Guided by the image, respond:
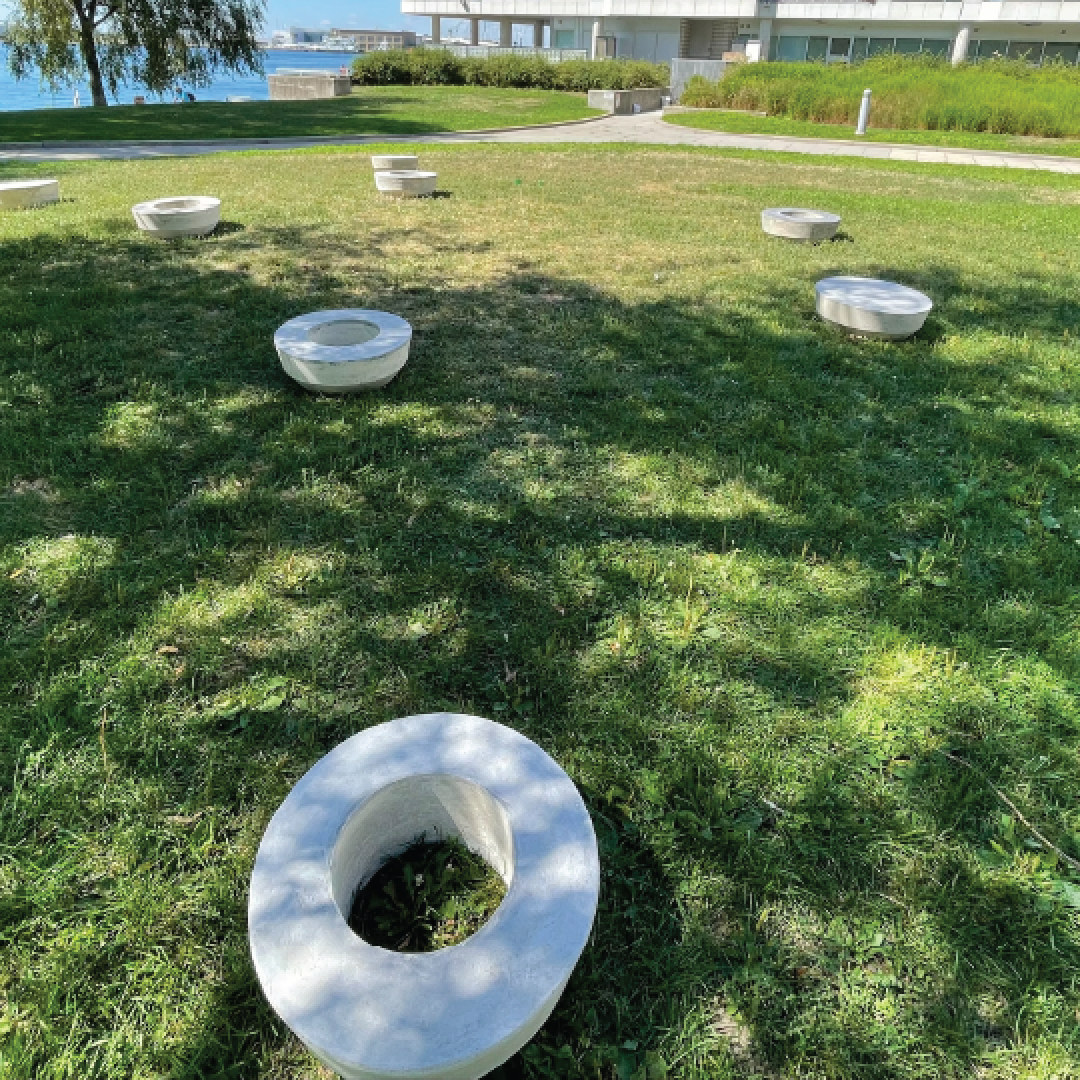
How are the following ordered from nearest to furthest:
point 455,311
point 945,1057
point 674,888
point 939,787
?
point 945,1057
point 674,888
point 939,787
point 455,311

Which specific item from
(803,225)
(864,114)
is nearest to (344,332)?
(803,225)

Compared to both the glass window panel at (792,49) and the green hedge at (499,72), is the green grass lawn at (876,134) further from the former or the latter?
the glass window panel at (792,49)

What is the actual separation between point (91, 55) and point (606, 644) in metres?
29.3

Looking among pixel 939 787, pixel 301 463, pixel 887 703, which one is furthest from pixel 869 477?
pixel 301 463

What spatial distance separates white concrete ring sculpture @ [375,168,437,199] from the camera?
10297mm

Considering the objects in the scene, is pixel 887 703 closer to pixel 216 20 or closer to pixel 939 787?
pixel 939 787

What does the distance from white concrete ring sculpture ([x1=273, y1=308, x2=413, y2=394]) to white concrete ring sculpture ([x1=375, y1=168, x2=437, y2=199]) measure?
6.29 meters

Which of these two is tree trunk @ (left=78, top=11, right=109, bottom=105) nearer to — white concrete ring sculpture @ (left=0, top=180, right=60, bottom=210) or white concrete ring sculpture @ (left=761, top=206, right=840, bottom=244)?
white concrete ring sculpture @ (left=0, top=180, right=60, bottom=210)

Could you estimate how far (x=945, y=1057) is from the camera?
1.77 m

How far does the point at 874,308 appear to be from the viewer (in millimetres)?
5688

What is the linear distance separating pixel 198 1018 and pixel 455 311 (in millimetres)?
5535

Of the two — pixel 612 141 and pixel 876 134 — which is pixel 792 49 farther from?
pixel 612 141

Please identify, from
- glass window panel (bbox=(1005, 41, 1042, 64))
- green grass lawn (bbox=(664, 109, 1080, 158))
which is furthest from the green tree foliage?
glass window panel (bbox=(1005, 41, 1042, 64))

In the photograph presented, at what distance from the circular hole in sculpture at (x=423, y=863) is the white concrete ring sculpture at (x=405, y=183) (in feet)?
33.4
